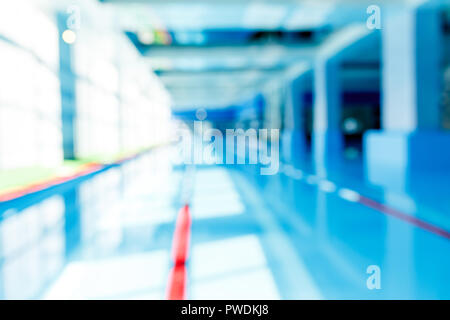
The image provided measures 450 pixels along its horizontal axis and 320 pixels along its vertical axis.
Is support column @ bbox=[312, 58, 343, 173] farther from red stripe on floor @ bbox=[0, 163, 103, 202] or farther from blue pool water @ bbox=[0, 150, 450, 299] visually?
blue pool water @ bbox=[0, 150, 450, 299]

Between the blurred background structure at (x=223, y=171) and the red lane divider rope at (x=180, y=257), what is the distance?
0.06m

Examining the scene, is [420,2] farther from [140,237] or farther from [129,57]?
[129,57]

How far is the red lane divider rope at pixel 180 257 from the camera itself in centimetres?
257

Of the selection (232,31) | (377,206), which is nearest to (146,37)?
(232,31)

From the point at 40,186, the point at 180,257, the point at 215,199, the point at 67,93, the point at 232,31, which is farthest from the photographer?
the point at 232,31

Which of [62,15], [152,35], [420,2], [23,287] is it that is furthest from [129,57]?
[23,287]

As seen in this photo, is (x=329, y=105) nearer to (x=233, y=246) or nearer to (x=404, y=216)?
(x=404, y=216)

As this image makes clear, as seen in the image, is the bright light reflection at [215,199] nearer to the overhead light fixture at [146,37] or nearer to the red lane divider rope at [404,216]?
the red lane divider rope at [404,216]

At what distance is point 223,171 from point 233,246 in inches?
298

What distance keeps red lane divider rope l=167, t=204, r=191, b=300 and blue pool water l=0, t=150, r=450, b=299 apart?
6 centimetres

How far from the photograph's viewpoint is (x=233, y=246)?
3.63 meters

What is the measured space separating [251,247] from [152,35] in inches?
482

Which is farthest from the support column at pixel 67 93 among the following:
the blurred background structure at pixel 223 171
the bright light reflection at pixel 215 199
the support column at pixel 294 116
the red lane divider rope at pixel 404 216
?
the support column at pixel 294 116

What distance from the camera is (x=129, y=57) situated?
16016 millimetres
